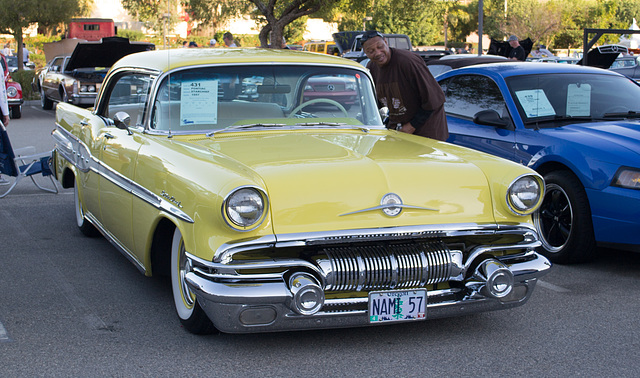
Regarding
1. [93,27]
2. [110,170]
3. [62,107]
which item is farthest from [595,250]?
[93,27]

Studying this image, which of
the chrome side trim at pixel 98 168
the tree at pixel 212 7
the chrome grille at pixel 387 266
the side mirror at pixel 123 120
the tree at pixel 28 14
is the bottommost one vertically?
the chrome grille at pixel 387 266

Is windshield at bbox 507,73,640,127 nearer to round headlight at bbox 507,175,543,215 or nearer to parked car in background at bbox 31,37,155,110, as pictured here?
round headlight at bbox 507,175,543,215

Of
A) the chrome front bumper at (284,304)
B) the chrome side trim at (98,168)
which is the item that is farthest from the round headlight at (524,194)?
the chrome side trim at (98,168)

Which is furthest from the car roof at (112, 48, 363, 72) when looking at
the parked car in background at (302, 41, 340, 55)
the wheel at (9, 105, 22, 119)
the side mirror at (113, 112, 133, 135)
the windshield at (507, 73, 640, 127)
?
the parked car in background at (302, 41, 340, 55)

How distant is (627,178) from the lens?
5.37m

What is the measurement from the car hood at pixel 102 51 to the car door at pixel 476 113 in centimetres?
1094

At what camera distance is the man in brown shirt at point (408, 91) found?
6.39 metres

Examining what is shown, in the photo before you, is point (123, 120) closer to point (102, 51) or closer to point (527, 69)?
point (527, 69)

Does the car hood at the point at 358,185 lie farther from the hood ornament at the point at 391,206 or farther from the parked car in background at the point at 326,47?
the parked car in background at the point at 326,47

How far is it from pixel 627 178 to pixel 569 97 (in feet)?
4.61

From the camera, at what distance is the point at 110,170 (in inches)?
205

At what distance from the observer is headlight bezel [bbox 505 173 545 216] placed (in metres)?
4.08

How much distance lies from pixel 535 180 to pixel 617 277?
1.75 m

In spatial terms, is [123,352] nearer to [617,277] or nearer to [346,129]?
[346,129]
